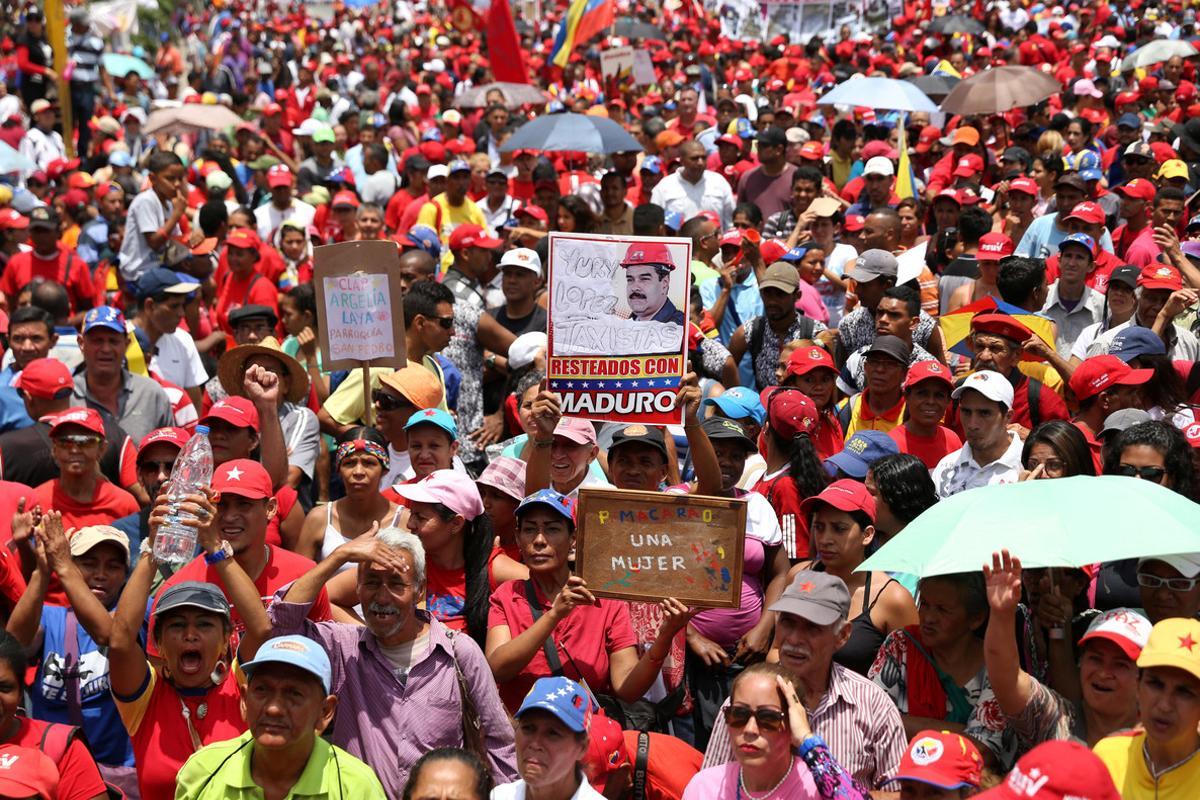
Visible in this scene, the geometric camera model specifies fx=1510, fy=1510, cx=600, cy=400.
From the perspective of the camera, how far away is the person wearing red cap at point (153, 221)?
12484mm

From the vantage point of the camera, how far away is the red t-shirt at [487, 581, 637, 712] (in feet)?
17.8

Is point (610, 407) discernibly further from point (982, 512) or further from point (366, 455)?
point (982, 512)

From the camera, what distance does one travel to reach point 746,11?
22.8 m

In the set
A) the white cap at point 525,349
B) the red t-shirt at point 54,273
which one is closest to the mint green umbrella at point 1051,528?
the white cap at point 525,349

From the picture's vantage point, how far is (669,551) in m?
5.31

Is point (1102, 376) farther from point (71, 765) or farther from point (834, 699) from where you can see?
point (71, 765)

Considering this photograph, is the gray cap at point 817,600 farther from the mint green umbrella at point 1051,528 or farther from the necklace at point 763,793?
the necklace at point 763,793

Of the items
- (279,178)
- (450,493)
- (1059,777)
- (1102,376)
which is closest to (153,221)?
(279,178)

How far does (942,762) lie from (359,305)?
4.35 m

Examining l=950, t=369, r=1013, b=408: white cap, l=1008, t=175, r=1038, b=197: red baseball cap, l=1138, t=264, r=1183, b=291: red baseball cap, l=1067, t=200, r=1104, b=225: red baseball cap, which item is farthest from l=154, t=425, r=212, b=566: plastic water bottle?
l=1008, t=175, r=1038, b=197: red baseball cap

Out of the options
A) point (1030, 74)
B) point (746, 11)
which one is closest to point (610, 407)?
point (1030, 74)

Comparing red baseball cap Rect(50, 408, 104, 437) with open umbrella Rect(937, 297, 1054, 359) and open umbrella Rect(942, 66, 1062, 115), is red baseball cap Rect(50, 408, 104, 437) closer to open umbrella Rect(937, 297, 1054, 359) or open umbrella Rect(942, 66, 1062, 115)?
open umbrella Rect(937, 297, 1054, 359)

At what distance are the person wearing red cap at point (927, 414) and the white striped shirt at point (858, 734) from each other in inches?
92.5

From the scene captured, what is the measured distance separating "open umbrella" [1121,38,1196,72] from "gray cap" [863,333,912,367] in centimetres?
1124
